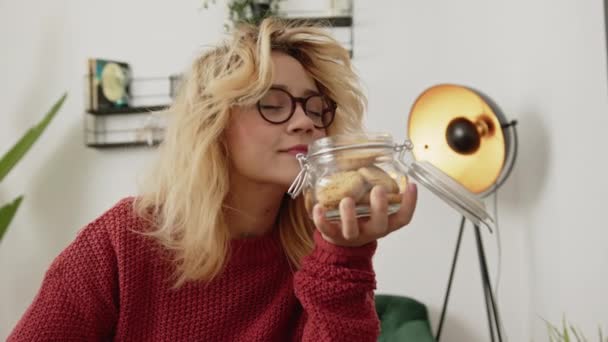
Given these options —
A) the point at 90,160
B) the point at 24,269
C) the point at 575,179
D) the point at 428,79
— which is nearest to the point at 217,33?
the point at 90,160

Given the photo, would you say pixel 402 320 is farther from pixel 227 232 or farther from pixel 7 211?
pixel 7 211

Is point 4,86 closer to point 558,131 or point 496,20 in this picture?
point 496,20

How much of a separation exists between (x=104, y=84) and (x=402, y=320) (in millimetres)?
1340

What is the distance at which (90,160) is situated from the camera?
189 cm

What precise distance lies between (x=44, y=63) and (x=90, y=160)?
16.9 inches

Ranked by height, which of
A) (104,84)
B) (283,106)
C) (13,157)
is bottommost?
(13,157)

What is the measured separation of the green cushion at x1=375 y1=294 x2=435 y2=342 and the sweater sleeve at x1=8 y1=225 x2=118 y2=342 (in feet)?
2.72

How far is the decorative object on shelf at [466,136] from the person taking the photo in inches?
53.6

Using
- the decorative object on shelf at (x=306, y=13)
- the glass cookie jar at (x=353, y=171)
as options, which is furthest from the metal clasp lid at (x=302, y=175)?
the decorative object on shelf at (x=306, y=13)

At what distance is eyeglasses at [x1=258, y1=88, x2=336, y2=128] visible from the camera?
0.79 meters

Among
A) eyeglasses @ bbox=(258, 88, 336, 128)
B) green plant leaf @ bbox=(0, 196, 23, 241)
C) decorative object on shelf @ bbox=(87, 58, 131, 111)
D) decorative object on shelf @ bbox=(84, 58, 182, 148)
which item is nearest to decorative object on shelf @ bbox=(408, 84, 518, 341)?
eyeglasses @ bbox=(258, 88, 336, 128)

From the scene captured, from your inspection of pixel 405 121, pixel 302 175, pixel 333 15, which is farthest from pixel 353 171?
pixel 333 15

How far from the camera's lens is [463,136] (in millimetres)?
1360

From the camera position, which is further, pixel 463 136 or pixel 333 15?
pixel 333 15
